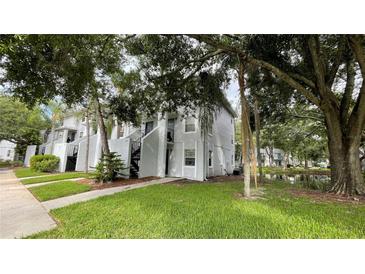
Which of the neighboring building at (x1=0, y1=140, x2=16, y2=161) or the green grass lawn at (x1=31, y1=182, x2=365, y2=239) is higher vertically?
the neighboring building at (x1=0, y1=140, x2=16, y2=161)

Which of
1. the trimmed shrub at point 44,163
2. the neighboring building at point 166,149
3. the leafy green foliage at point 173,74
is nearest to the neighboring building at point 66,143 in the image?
the neighboring building at point 166,149

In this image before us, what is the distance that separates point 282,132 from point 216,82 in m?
14.0

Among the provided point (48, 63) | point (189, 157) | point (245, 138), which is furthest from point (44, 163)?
point (245, 138)

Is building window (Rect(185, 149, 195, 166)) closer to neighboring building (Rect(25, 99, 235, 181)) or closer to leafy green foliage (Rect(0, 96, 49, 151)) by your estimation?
neighboring building (Rect(25, 99, 235, 181))

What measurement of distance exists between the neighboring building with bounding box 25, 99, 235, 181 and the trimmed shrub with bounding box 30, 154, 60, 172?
0.56 meters

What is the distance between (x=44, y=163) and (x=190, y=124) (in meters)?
11.5

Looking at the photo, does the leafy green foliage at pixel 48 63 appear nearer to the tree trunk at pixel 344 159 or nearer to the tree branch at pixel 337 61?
the tree branch at pixel 337 61

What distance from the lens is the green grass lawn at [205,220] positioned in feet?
9.71

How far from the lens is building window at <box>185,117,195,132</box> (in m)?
11.9

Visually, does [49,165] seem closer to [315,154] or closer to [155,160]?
[155,160]

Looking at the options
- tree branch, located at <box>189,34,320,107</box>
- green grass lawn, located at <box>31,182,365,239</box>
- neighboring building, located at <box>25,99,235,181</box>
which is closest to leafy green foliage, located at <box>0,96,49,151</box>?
neighboring building, located at <box>25,99,235,181</box>

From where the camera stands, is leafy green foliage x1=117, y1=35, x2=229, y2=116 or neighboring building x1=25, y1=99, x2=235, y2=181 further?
neighboring building x1=25, y1=99, x2=235, y2=181

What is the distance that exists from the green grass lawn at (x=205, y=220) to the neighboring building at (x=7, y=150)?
80.7ft
